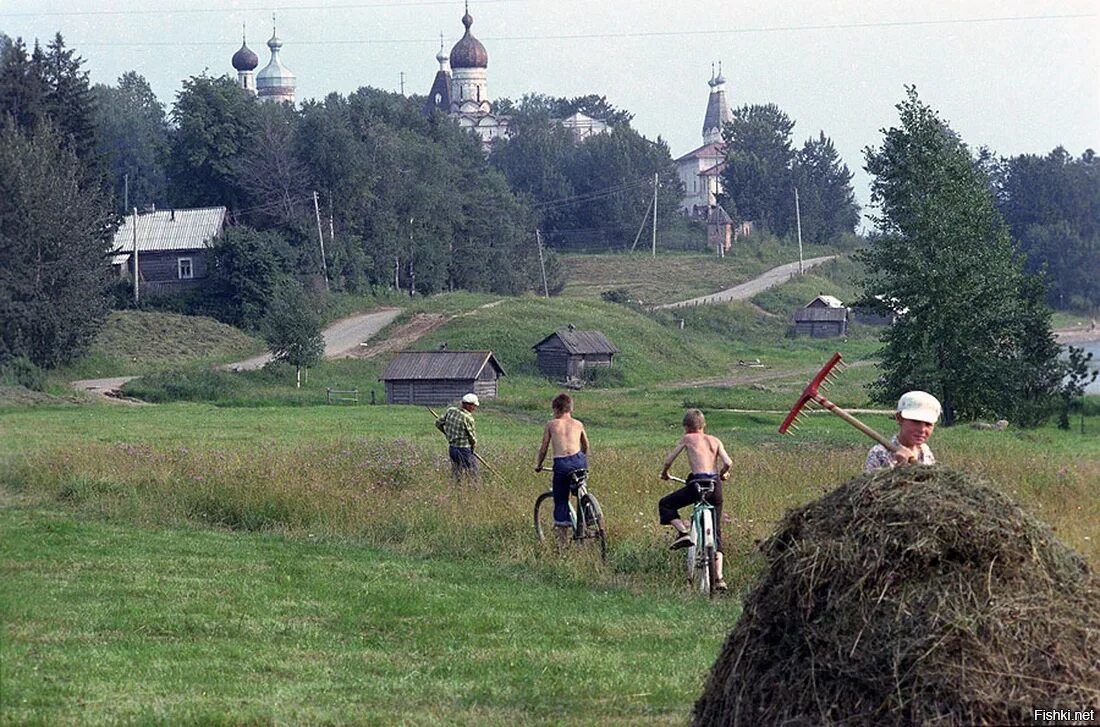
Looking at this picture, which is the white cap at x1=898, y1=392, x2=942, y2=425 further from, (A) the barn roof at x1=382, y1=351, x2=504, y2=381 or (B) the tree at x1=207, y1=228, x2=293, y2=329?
(B) the tree at x1=207, y1=228, x2=293, y2=329

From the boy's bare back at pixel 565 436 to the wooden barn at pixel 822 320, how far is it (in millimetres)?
85875

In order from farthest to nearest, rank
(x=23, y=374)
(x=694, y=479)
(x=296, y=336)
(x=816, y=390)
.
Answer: (x=296, y=336) → (x=23, y=374) → (x=694, y=479) → (x=816, y=390)

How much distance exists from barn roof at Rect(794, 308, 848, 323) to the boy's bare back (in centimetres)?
8618

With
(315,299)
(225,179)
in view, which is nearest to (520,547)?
(315,299)

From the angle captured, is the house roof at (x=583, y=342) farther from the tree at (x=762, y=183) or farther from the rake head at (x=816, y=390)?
the tree at (x=762, y=183)

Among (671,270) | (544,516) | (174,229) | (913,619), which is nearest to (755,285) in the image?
(671,270)

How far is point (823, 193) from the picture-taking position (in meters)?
146

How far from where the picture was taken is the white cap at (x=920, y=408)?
8.87 m

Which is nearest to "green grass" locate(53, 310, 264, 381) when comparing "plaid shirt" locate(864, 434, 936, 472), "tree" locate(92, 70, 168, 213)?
"tree" locate(92, 70, 168, 213)

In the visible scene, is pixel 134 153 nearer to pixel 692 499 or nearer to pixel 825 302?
pixel 825 302

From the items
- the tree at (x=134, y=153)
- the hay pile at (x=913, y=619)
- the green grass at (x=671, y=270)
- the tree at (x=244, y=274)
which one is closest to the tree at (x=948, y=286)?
the hay pile at (x=913, y=619)

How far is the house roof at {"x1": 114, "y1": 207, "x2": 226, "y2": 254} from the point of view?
88688 mm

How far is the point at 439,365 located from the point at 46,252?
18184 millimetres

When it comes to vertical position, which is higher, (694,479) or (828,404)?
(828,404)
